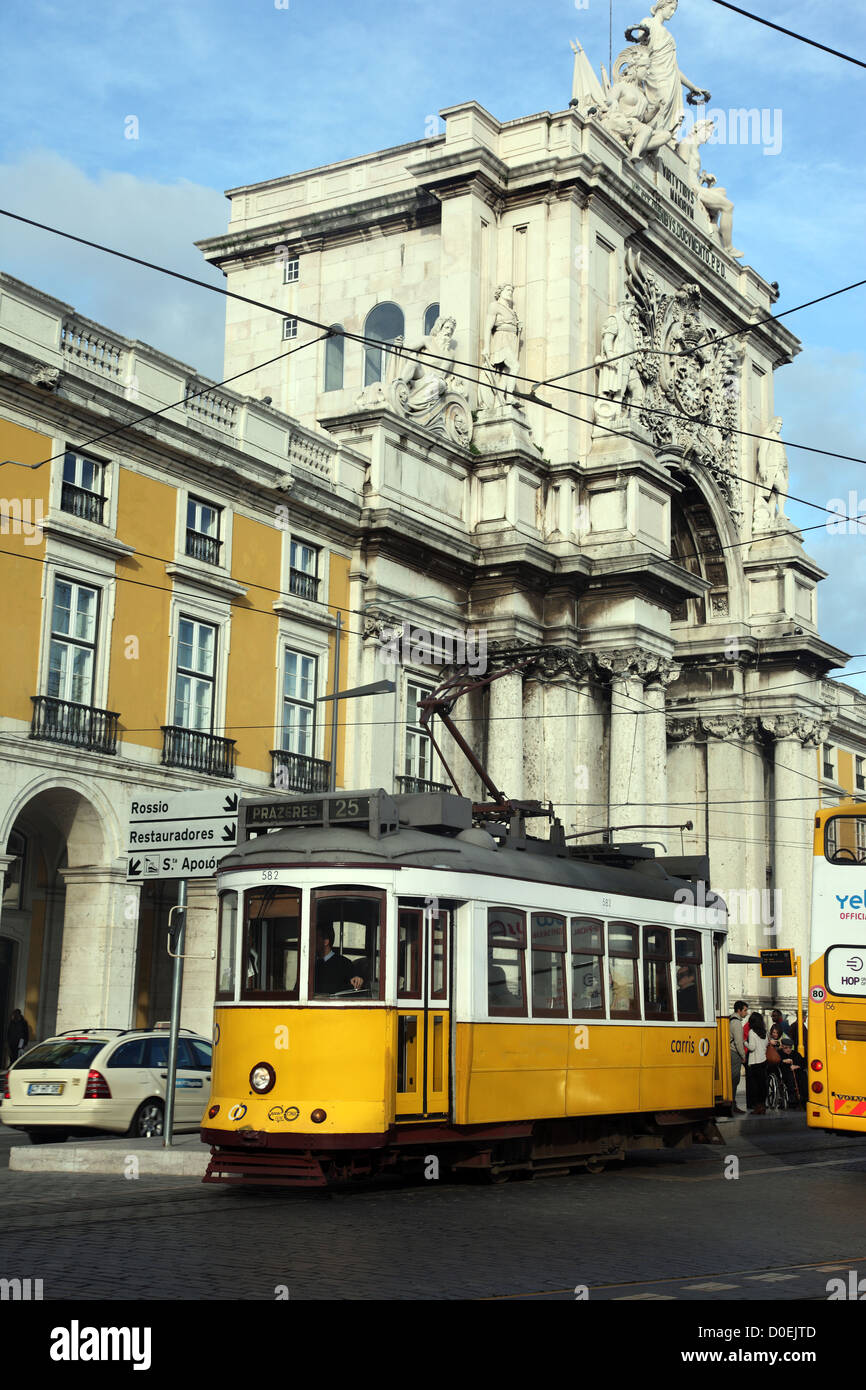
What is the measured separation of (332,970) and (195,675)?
14429 millimetres

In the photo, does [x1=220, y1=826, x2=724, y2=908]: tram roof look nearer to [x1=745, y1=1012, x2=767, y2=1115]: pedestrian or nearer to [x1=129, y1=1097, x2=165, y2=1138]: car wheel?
[x1=129, y1=1097, x2=165, y2=1138]: car wheel

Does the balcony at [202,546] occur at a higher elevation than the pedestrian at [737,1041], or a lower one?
higher

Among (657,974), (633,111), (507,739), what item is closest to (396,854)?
(657,974)

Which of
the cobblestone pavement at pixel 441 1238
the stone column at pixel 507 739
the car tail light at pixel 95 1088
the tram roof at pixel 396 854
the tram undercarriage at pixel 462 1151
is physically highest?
the stone column at pixel 507 739

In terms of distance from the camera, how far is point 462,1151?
1512 cm

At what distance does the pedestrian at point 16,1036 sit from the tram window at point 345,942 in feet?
47.4

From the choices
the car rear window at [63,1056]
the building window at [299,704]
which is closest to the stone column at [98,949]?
the car rear window at [63,1056]

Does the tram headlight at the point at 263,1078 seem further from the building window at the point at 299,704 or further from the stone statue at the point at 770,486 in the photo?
the stone statue at the point at 770,486

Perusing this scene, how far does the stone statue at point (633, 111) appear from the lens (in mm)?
41594

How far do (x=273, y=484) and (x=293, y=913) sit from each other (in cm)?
1648

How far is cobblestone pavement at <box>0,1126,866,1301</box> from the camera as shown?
29.0ft

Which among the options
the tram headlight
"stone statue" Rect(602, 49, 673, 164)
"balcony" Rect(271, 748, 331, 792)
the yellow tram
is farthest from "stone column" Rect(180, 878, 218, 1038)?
"stone statue" Rect(602, 49, 673, 164)
